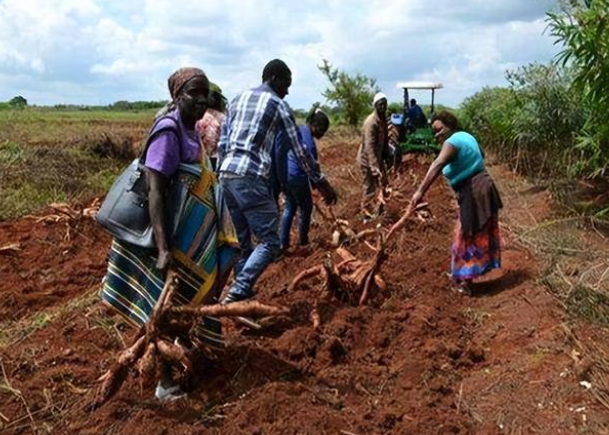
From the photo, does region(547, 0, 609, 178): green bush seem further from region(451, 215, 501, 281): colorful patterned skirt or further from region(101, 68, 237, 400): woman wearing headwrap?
region(101, 68, 237, 400): woman wearing headwrap

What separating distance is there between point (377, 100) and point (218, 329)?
5.53m

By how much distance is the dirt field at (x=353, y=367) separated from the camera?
367 centimetres

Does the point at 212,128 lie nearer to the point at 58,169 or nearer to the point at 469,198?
the point at 469,198

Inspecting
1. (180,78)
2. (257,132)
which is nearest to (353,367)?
(257,132)

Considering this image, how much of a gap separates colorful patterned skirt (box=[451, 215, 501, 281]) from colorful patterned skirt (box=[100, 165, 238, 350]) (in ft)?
8.42

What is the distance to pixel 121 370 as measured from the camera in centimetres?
356

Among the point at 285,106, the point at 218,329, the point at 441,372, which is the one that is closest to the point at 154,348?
the point at 218,329

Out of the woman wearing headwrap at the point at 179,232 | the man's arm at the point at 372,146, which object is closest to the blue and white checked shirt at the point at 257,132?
the woman wearing headwrap at the point at 179,232

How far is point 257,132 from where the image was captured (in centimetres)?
502

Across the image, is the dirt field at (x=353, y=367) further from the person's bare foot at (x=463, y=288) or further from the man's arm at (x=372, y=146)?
the man's arm at (x=372, y=146)

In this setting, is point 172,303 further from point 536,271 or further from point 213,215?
point 536,271

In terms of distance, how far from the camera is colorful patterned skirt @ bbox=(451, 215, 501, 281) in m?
5.80

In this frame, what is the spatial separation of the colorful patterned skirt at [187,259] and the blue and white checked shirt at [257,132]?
1.21 metres

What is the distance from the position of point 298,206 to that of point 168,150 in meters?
3.92
